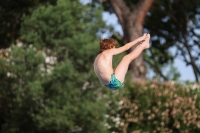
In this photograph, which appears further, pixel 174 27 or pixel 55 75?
pixel 174 27

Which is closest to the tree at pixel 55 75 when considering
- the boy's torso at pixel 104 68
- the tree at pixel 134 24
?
the tree at pixel 134 24

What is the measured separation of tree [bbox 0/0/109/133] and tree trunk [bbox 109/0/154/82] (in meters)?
4.28

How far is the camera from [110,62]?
17.2 feet

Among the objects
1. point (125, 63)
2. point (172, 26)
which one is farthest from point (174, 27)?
point (125, 63)

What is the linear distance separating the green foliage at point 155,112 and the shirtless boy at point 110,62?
13.1 metres

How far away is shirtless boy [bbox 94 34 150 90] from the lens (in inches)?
203

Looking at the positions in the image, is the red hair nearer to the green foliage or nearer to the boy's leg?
the boy's leg

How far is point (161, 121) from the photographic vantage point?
730 inches

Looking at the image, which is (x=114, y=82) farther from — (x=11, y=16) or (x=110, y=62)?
(x=11, y=16)

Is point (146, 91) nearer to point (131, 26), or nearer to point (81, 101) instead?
point (81, 101)

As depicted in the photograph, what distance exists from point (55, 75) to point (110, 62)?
1217 centimetres

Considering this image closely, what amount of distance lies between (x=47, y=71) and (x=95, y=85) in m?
1.56

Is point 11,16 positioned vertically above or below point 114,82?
above

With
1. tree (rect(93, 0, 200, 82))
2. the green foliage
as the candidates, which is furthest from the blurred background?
tree (rect(93, 0, 200, 82))
